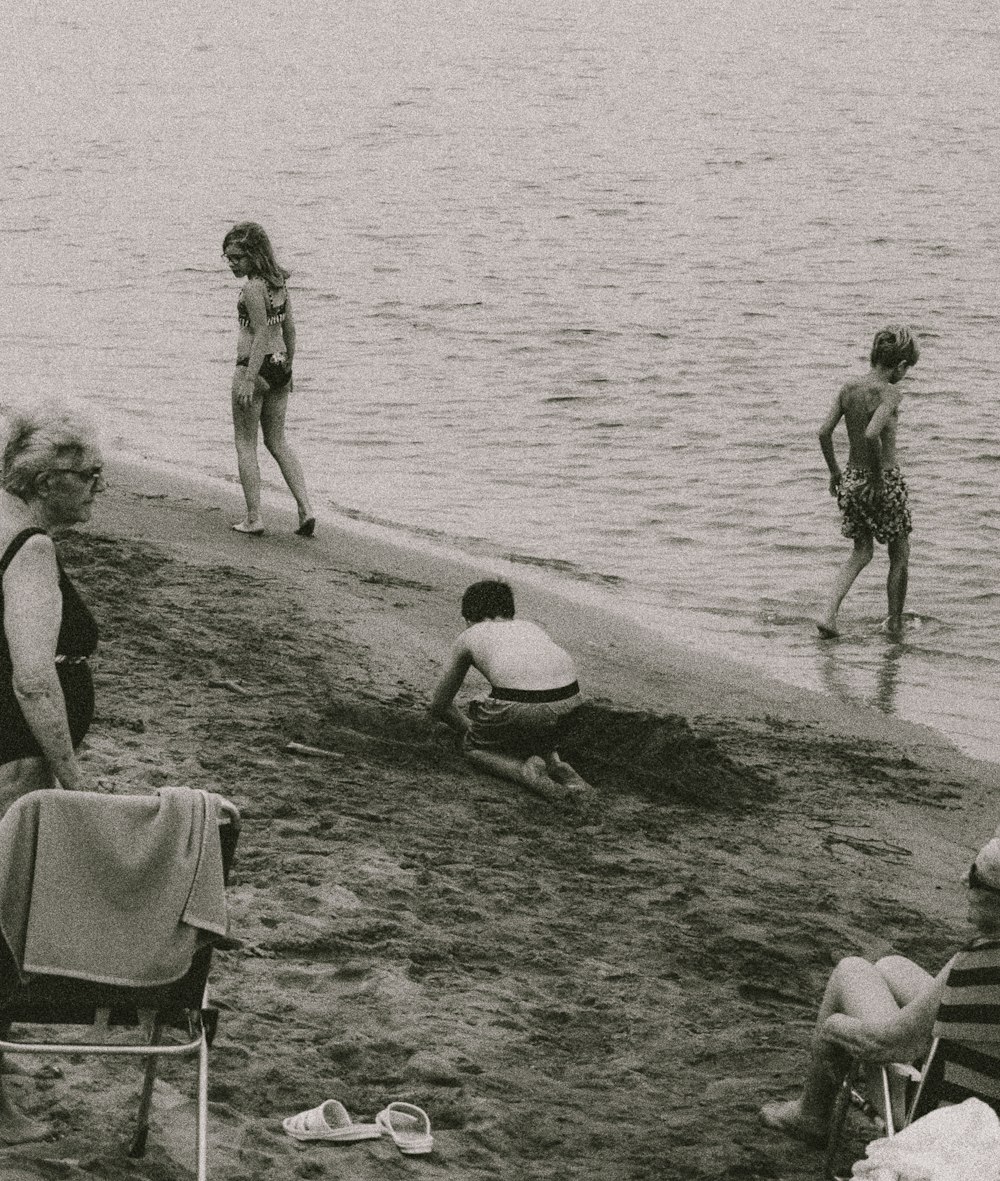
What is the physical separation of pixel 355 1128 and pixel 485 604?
346 cm

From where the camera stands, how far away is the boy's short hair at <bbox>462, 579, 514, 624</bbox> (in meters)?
7.61

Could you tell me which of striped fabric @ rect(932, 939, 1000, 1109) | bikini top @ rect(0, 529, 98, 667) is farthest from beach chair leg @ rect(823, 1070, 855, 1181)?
bikini top @ rect(0, 529, 98, 667)

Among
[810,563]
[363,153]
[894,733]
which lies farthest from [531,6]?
[894,733]

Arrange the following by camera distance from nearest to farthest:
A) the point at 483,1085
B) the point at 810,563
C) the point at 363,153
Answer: the point at 483,1085, the point at 810,563, the point at 363,153

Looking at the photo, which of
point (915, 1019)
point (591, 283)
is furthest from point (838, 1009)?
point (591, 283)

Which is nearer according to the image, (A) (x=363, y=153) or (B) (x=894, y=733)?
(B) (x=894, y=733)

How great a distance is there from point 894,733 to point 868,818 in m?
1.81

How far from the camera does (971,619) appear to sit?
11867 millimetres

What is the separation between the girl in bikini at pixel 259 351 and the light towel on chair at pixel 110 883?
600 centimetres

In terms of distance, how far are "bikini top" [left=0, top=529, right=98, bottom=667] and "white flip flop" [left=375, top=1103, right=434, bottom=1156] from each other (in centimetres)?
134

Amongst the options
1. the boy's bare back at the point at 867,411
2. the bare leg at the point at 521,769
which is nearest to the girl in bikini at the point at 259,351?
the boy's bare back at the point at 867,411

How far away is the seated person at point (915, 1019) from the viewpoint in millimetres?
3885

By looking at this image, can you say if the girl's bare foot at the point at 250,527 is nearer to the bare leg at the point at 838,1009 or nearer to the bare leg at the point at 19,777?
the bare leg at the point at 19,777

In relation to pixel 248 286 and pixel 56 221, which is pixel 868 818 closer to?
pixel 248 286
